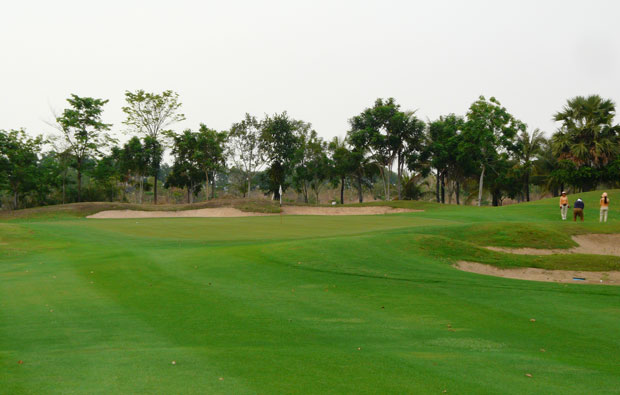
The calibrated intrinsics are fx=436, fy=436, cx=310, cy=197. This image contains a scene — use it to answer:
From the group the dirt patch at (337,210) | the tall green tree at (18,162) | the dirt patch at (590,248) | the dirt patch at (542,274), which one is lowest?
the dirt patch at (542,274)

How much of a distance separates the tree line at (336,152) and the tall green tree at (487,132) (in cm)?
13

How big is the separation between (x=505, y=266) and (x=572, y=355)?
1051 cm

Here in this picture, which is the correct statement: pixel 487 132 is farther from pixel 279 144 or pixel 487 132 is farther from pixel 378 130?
pixel 279 144

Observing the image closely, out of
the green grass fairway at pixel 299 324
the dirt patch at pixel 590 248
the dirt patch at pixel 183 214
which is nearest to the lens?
the green grass fairway at pixel 299 324

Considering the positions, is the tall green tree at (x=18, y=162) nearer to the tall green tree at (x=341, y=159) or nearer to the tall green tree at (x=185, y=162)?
the tall green tree at (x=185, y=162)

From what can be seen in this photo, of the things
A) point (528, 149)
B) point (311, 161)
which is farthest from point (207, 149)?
point (528, 149)

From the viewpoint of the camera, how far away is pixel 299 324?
805 cm

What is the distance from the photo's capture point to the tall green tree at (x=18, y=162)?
5278cm

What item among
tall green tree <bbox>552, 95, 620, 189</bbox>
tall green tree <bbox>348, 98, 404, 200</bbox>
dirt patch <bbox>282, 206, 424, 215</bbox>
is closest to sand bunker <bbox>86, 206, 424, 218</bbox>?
dirt patch <bbox>282, 206, 424, 215</bbox>

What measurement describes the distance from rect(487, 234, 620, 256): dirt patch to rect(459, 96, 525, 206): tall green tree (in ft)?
113

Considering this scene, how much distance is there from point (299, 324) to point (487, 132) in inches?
2116

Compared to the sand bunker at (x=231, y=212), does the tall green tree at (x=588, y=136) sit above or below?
above

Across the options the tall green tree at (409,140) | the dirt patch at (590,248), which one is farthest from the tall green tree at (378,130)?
the dirt patch at (590,248)

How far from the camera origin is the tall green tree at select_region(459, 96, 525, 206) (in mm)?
56103
